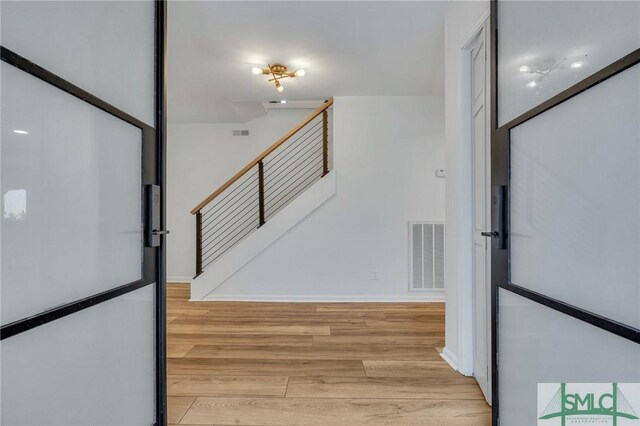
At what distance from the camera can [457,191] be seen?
2.20 metres

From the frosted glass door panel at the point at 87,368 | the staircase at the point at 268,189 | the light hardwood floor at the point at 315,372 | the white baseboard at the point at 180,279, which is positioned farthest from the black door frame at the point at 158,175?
the white baseboard at the point at 180,279

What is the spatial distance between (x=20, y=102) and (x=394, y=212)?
375cm

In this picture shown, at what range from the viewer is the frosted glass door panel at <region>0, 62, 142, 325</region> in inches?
31.7

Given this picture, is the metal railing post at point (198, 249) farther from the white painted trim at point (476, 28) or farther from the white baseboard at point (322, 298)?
the white painted trim at point (476, 28)

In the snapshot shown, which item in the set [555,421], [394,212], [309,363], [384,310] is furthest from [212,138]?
[555,421]

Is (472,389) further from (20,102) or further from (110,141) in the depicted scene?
(20,102)

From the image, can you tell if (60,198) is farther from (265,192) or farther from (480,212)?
(265,192)

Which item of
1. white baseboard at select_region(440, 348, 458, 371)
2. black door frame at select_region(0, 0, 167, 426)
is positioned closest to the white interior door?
white baseboard at select_region(440, 348, 458, 371)

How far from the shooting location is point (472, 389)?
1.93 metres

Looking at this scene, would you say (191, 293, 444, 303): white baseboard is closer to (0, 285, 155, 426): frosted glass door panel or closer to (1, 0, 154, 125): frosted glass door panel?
(0, 285, 155, 426): frosted glass door panel

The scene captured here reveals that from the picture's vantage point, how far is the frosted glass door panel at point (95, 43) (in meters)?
0.85

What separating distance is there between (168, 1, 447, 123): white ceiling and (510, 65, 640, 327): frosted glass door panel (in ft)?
5.81

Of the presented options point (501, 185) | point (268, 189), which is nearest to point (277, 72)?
point (268, 189)

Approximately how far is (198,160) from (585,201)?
5364 mm
